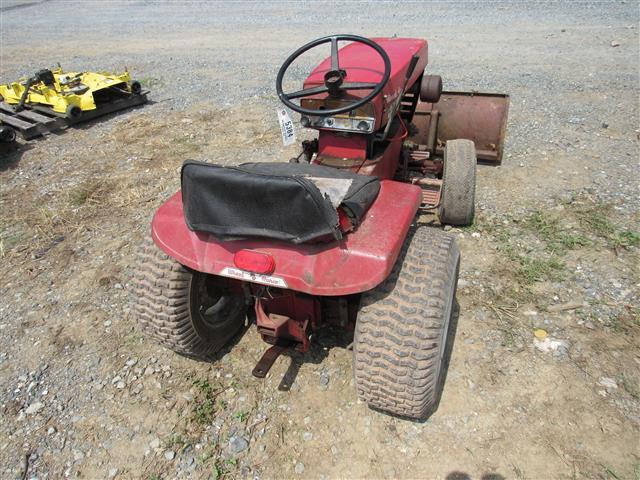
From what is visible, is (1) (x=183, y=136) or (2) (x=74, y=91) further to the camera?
(2) (x=74, y=91)

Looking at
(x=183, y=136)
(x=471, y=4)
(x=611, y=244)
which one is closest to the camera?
(x=611, y=244)

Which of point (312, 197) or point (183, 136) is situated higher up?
point (312, 197)

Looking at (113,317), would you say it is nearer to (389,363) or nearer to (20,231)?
(20,231)

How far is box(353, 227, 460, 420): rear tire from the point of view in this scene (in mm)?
1945

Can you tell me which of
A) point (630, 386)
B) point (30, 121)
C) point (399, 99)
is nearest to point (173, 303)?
point (399, 99)

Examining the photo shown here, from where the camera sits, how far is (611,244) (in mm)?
3617

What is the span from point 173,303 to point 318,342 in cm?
99

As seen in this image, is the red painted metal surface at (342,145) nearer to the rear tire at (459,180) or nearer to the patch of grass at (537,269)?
the rear tire at (459,180)

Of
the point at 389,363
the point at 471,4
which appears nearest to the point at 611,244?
the point at 389,363

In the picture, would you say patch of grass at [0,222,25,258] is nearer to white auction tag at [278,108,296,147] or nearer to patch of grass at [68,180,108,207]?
patch of grass at [68,180,108,207]

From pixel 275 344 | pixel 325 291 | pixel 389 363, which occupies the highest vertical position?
pixel 325 291

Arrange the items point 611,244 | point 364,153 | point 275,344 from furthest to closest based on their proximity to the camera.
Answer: point 611,244 < point 364,153 < point 275,344

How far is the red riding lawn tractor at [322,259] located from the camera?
1.93 m

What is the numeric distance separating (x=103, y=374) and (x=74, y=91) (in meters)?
5.57
